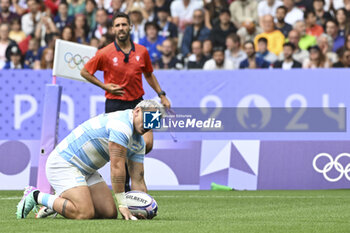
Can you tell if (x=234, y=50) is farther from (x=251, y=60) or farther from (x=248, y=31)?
(x=248, y=31)

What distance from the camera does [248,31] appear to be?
60.2 ft

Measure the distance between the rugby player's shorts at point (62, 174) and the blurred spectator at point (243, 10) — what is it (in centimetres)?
1050

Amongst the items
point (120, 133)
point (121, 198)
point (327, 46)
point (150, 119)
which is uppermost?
point (327, 46)

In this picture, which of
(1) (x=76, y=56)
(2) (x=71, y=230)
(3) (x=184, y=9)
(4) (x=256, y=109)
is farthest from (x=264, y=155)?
(2) (x=71, y=230)

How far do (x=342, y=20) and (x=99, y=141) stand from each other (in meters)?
10.1

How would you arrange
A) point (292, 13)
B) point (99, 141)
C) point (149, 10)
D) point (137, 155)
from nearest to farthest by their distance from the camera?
point (99, 141) < point (137, 155) < point (292, 13) < point (149, 10)

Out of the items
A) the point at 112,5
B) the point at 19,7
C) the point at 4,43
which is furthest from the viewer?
the point at 19,7

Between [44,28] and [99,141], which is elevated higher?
[44,28]

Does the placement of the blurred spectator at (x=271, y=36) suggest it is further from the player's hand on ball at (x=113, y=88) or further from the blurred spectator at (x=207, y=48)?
the player's hand on ball at (x=113, y=88)

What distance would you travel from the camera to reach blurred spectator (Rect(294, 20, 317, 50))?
17.5m

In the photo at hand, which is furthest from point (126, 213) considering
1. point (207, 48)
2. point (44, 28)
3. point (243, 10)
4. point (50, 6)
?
point (50, 6)

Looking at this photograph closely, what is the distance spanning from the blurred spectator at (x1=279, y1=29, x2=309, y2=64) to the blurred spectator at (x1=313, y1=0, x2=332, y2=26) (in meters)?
0.87

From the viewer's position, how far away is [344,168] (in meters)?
14.4

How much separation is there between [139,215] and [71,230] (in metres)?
1.47
